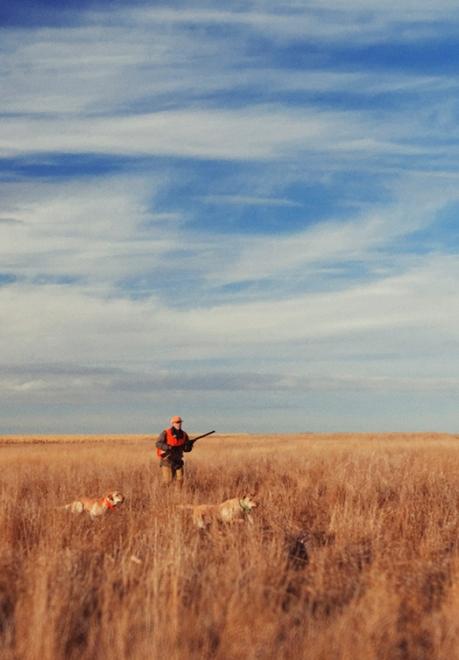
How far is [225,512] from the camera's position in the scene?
410 inches

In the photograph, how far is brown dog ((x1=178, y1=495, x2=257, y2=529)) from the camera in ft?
33.5

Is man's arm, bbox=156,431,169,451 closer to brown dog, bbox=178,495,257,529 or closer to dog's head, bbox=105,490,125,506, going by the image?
dog's head, bbox=105,490,125,506

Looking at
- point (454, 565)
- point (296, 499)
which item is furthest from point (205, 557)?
point (296, 499)

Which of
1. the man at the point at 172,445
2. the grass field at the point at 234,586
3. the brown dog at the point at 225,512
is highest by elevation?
the man at the point at 172,445

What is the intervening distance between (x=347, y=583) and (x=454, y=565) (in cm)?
164

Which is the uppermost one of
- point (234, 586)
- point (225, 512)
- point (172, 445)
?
point (172, 445)

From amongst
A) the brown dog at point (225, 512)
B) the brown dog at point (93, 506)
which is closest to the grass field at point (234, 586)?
the brown dog at point (93, 506)

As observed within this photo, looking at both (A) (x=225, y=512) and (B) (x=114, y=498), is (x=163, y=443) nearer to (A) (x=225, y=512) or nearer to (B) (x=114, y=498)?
(B) (x=114, y=498)

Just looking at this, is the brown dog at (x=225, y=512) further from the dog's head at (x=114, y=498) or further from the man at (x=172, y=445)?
the man at (x=172, y=445)

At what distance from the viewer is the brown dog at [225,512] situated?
33.5 feet

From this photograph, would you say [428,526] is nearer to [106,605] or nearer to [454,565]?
[454,565]

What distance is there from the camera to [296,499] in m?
13.0

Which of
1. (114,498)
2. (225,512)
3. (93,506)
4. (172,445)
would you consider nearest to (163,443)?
(172,445)

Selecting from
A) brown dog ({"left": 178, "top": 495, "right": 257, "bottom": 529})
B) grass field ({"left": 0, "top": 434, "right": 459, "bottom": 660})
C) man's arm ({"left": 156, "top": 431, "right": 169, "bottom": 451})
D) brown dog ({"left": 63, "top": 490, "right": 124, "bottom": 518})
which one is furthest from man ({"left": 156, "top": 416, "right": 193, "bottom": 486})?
brown dog ({"left": 178, "top": 495, "right": 257, "bottom": 529})
